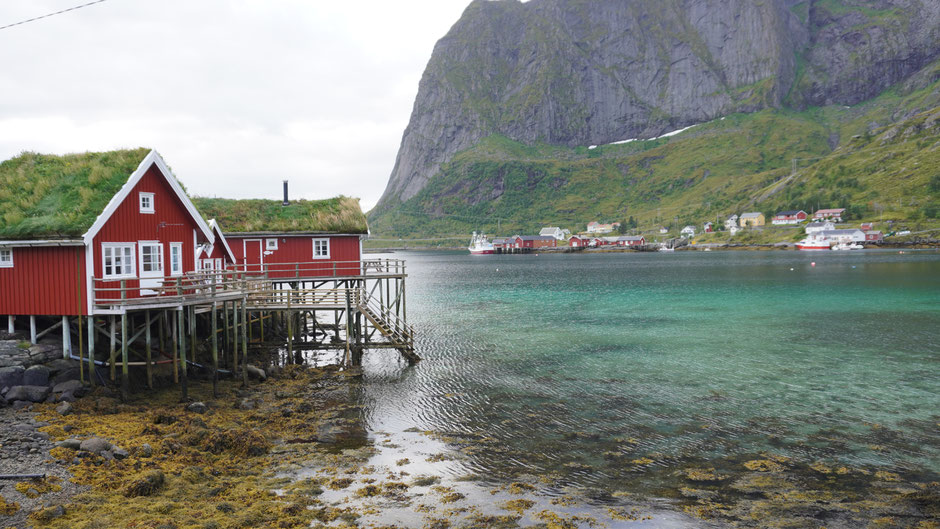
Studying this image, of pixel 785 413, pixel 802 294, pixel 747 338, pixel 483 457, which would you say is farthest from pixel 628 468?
pixel 802 294

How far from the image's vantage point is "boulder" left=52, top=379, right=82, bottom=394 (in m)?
21.0

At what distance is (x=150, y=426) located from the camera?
61.3 ft

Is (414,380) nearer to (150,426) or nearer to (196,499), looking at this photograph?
(150,426)

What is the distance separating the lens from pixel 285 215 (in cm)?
3741

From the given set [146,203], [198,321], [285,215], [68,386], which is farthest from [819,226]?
→ [68,386]

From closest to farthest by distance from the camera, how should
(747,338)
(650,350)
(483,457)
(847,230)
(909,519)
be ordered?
(909,519), (483,457), (650,350), (747,338), (847,230)

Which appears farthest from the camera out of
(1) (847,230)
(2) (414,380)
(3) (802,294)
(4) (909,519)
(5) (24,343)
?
(1) (847,230)

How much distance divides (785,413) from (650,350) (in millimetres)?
13714

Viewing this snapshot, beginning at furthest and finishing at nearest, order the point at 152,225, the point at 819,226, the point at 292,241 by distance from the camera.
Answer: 1. the point at 819,226
2. the point at 292,241
3. the point at 152,225

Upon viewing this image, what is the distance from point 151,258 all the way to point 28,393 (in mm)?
6868

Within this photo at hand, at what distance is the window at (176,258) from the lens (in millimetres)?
26047

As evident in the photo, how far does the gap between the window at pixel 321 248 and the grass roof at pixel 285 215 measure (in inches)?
31.0

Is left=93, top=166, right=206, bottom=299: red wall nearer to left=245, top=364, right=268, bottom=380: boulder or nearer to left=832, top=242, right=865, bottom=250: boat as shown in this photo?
left=245, top=364, right=268, bottom=380: boulder

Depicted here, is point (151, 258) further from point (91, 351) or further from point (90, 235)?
point (91, 351)
